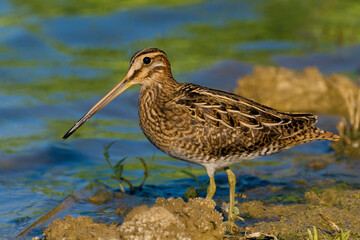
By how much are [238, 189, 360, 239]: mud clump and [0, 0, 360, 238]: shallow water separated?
0.75m

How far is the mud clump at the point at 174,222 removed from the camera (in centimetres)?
527

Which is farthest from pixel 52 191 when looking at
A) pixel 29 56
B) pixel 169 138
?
pixel 29 56

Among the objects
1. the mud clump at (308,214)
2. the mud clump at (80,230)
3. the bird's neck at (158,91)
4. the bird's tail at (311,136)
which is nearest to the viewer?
the mud clump at (80,230)

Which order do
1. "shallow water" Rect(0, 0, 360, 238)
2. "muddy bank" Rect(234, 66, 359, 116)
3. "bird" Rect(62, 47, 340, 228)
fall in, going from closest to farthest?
"bird" Rect(62, 47, 340, 228) < "shallow water" Rect(0, 0, 360, 238) < "muddy bank" Rect(234, 66, 359, 116)

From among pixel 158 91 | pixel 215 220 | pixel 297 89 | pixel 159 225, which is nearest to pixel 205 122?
pixel 158 91

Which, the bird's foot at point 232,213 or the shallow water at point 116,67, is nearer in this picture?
the bird's foot at point 232,213

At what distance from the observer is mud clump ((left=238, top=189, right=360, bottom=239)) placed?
612 cm

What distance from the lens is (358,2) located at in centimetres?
1544

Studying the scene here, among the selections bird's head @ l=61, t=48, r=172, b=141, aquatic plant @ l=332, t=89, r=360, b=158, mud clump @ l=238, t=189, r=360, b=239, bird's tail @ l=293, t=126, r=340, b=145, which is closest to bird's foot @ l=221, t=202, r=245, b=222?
mud clump @ l=238, t=189, r=360, b=239

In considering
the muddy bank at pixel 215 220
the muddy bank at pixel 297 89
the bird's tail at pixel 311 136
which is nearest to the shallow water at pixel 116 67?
the muddy bank at pixel 297 89

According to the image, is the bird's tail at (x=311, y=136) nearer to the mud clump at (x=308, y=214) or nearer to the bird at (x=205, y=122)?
the bird at (x=205, y=122)

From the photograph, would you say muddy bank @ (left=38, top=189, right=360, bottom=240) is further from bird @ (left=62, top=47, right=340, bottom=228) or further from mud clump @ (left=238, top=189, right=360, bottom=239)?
bird @ (left=62, top=47, right=340, bottom=228)

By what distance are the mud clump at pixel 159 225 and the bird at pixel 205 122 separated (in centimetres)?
81

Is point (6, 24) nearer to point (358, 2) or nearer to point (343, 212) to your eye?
point (358, 2)
